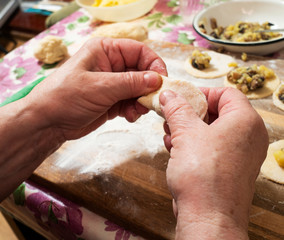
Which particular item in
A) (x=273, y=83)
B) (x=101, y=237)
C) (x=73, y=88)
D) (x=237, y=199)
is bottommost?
(x=101, y=237)

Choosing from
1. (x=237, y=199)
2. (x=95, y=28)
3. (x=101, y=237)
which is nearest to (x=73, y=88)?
(x=101, y=237)

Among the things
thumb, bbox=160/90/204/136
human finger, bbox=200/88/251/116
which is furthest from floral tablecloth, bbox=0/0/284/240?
→ human finger, bbox=200/88/251/116

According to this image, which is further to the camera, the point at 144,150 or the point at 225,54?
the point at 225,54

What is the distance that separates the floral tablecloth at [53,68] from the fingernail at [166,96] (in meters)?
0.52

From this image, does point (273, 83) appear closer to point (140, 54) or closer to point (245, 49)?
point (245, 49)

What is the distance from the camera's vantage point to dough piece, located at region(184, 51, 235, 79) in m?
1.61

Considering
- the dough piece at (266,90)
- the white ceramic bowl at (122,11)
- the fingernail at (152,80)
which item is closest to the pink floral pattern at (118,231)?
the fingernail at (152,80)

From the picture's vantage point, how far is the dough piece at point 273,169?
108 cm

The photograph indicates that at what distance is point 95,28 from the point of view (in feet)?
7.60

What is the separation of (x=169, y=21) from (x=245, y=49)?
813 millimetres

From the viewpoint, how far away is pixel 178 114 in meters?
0.85

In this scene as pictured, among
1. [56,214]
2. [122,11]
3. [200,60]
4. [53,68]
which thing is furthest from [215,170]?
[122,11]

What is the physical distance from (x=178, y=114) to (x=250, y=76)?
834mm

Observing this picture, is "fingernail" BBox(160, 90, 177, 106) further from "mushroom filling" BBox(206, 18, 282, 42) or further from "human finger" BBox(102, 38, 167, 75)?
"mushroom filling" BBox(206, 18, 282, 42)
